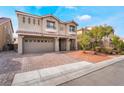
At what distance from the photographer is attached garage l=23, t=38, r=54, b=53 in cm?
1509

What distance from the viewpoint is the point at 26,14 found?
1446 centimetres

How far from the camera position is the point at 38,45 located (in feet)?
53.0

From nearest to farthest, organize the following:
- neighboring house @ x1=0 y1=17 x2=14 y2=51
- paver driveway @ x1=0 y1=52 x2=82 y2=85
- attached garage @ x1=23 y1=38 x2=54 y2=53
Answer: paver driveway @ x1=0 y1=52 x2=82 y2=85, attached garage @ x1=23 y1=38 x2=54 y2=53, neighboring house @ x1=0 y1=17 x2=14 y2=51

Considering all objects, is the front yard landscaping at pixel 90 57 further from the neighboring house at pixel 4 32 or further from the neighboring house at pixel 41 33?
the neighboring house at pixel 4 32

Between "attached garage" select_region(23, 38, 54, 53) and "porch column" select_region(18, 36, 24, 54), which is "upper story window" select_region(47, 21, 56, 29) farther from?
"porch column" select_region(18, 36, 24, 54)

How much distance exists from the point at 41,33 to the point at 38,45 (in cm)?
198

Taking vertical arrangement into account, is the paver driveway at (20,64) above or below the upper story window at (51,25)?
below

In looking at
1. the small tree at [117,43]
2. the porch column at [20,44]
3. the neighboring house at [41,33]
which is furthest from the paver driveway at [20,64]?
Result: the small tree at [117,43]

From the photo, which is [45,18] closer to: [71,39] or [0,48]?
[71,39]

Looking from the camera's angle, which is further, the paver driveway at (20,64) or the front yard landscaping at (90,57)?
the front yard landscaping at (90,57)

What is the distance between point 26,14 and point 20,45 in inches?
179

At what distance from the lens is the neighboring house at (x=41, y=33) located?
1422 cm

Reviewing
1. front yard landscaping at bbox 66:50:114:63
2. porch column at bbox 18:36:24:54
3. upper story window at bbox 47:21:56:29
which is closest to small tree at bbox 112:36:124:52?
front yard landscaping at bbox 66:50:114:63
